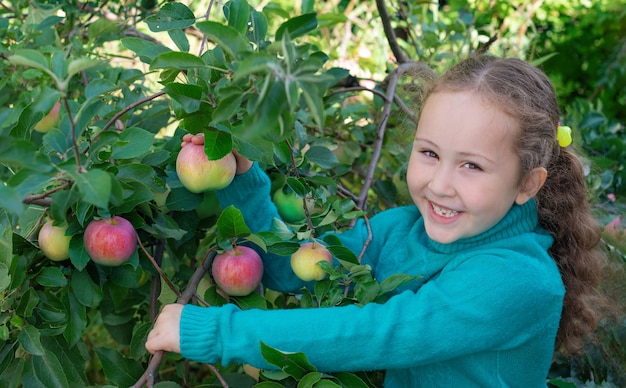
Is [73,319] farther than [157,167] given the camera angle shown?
No

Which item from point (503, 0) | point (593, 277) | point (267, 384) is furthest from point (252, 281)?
point (503, 0)

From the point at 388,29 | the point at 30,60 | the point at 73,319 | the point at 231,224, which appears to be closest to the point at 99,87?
the point at 30,60

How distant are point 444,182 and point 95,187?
1.95 ft

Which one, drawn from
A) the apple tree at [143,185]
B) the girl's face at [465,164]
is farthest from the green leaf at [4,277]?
the girl's face at [465,164]

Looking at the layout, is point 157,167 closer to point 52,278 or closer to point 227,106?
point 52,278

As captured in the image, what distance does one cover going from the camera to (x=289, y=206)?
1.47 meters

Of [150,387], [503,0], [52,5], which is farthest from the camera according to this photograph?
[503,0]

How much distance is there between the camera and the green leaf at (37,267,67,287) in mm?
1156

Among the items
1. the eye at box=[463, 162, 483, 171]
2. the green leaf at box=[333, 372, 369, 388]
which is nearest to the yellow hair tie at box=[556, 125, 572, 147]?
the eye at box=[463, 162, 483, 171]

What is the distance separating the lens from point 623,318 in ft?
5.45

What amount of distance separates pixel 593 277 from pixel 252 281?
70 centimetres

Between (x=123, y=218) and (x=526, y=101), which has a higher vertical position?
(x=526, y=101)

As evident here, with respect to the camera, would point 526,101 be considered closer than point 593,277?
Yes

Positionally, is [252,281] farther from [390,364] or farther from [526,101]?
[526,101]
